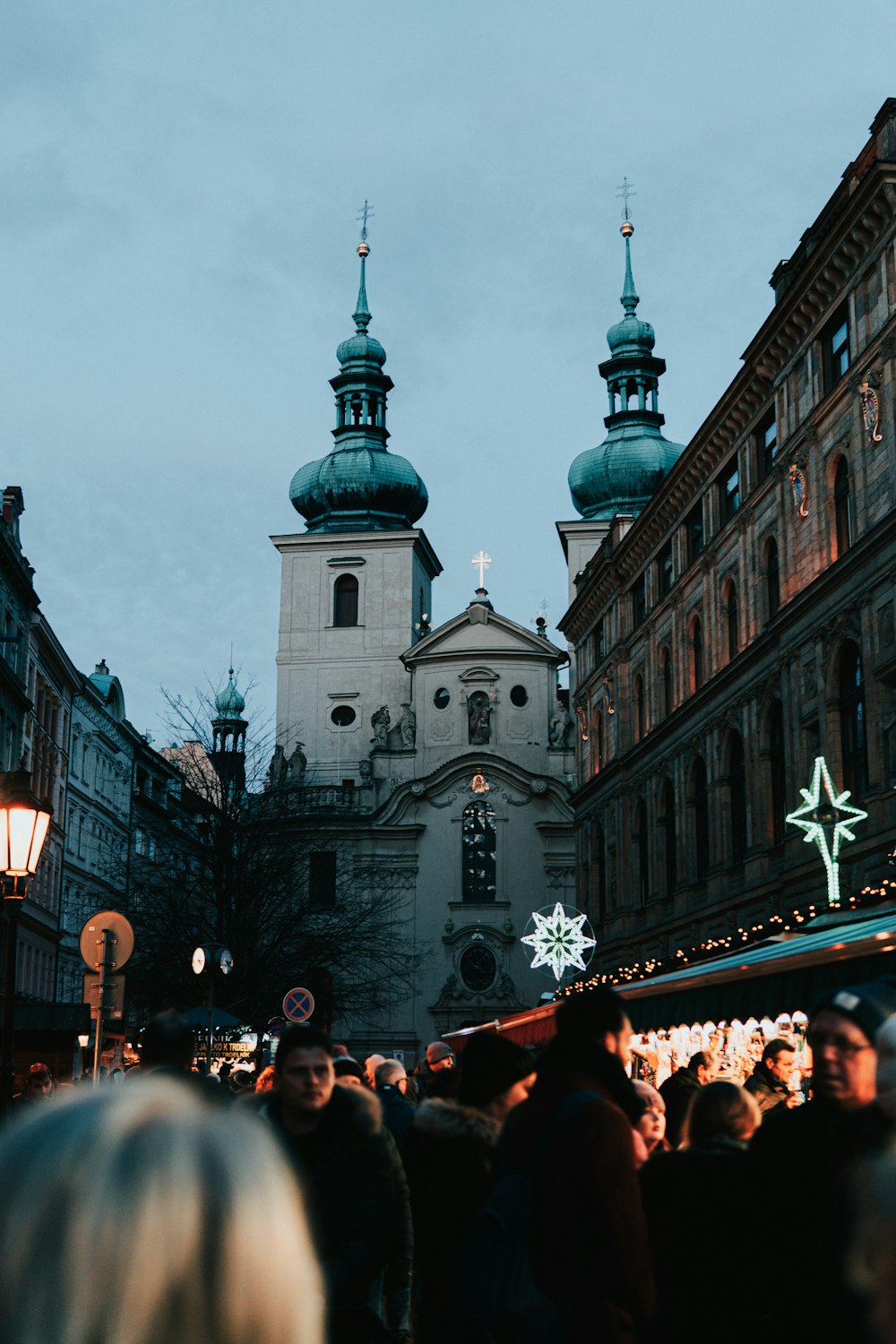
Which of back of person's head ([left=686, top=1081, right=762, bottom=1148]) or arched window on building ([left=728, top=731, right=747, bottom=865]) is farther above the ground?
arched window on building ([left=728, top=731, right=747, bottom=865])

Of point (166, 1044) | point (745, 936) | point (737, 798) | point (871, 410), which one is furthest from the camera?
point (737, 798)

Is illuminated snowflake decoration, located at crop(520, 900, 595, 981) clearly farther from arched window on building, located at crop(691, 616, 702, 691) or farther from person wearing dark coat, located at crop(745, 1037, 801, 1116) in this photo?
person wearing dark coat, located at crop(745, 1037, 801, 1116)

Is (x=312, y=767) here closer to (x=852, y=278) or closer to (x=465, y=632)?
(x=465, y=632)

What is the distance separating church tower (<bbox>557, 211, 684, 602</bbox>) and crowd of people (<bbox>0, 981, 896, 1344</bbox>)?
69.5 m

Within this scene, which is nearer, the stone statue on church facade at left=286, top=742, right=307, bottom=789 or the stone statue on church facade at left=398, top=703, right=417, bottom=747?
the stone statue on church facade at left=286, top=742, right=307, bottom=789

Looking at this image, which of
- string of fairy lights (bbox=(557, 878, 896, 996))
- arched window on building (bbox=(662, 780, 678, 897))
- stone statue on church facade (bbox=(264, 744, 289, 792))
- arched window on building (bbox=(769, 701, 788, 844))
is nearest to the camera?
string of fairy lights (bbox=(557, 878, 896, 996))

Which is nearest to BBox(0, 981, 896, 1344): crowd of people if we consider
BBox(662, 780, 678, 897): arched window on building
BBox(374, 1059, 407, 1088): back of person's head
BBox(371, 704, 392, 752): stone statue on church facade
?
BBox(374, 1059, 407, 1088): back of person's head

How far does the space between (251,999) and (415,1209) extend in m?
39.9

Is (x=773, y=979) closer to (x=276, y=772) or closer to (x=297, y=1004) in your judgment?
(x=297, y=1004)

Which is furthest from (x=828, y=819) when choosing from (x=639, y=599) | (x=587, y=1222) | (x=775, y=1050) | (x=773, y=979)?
(x=639, y=599)

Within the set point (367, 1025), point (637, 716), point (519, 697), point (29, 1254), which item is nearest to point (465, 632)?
point (519, 697)

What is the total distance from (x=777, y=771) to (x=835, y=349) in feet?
29.3

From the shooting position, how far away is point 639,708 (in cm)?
5009

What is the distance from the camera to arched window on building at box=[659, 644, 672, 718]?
46125mm
